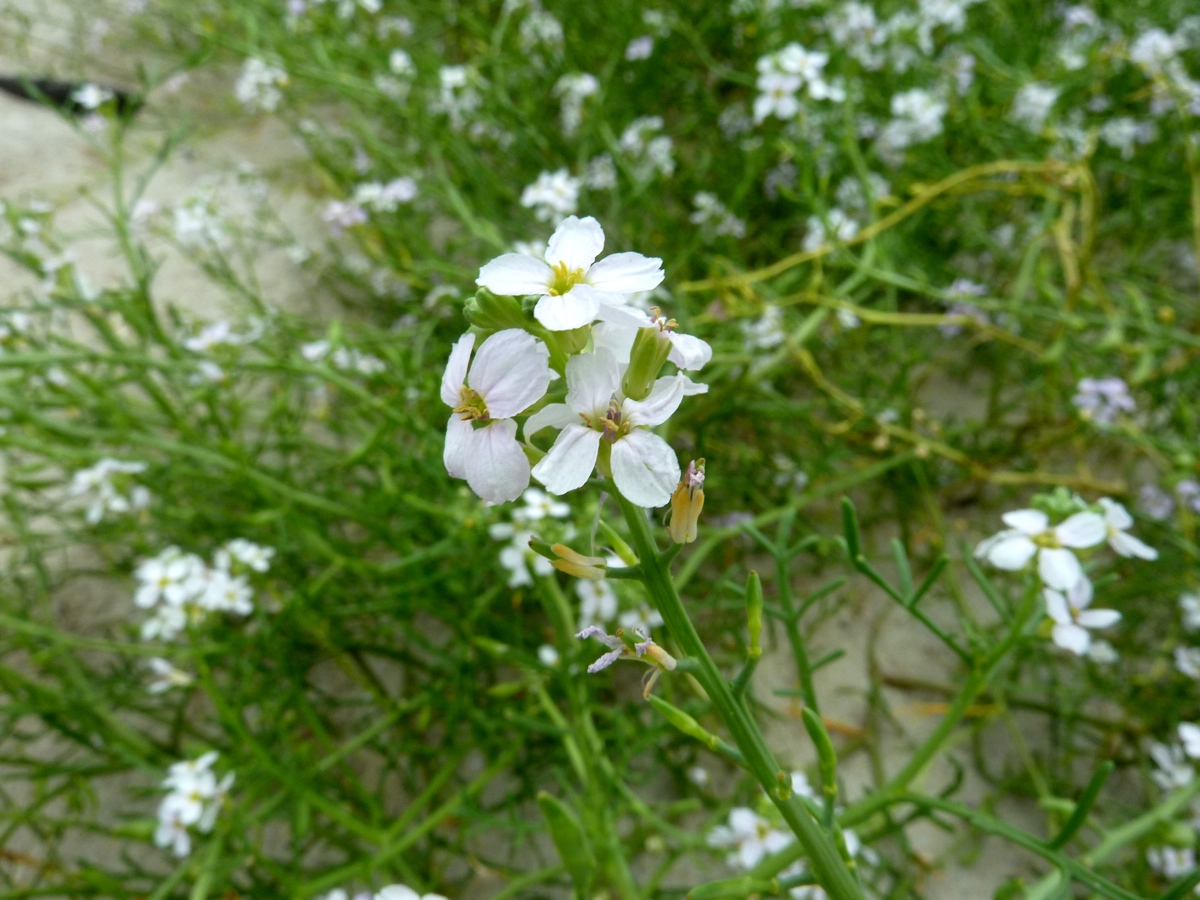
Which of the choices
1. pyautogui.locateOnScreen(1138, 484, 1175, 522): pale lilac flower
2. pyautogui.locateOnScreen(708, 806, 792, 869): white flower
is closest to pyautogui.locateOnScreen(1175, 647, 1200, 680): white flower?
pyautogui.locateOnScreen(1138, 484, 1175, 522): pale lilac flower

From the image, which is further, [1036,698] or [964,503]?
[964,503]

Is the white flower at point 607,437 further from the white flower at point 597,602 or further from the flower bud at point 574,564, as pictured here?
the white flower at point 597,602

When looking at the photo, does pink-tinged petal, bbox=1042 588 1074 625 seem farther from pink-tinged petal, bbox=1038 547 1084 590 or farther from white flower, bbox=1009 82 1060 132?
white flower, bbox=1009 82 1060 132

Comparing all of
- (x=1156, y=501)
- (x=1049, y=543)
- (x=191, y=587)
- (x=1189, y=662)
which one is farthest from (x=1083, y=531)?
(x=191, y=587)

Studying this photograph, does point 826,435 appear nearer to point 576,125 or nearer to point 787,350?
point 787,350

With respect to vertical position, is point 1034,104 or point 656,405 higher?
point 656,405

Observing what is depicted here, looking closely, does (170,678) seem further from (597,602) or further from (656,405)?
(656,405)

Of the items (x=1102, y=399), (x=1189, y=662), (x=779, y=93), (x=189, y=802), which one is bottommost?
(x=1189, y=662)

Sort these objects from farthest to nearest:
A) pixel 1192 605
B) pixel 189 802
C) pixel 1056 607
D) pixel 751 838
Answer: pixel 1192 605
pixel 189 802
pixel 751 838
pixel 1056 607

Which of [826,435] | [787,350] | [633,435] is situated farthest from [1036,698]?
[633,435]
